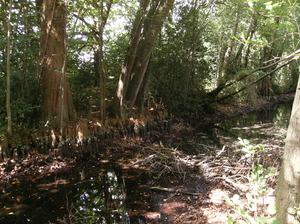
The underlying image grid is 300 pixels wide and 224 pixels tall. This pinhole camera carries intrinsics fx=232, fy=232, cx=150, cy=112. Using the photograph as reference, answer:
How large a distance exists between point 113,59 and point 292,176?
8470 mm

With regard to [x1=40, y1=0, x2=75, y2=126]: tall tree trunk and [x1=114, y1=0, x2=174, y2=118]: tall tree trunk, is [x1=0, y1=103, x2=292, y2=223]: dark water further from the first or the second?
[x1=114, y1=0, x2=174, y2=118]: tall tree trunk

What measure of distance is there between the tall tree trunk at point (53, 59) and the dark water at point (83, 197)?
5.66 ft

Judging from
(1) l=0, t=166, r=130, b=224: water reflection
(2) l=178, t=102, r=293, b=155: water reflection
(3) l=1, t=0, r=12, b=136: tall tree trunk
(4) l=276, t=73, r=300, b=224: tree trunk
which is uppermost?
(3) l=1, t=0, r=12, b=136: tall tree trunk

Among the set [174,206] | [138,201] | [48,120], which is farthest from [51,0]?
[174,206]

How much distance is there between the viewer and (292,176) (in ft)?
5.21

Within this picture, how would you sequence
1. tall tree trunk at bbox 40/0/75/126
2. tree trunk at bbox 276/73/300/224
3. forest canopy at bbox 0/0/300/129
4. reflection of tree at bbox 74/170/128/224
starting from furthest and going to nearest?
tall tree trunk at bbox 40/0/75/126, forest canopy at bbox 0/0/300/129, reflection of tree at bbox 74/170/128/224, tree trunk at bbox 276/73/300/224

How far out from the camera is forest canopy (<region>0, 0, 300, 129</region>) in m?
5.68

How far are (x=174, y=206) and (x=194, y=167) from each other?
163 cm

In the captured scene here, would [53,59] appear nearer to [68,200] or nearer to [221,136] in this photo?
[68,200]

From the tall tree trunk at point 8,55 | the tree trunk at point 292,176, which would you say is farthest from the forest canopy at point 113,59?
the tree trunk at point 292,176

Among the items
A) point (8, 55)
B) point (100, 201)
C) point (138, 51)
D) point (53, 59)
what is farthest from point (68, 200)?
point (138, 51)

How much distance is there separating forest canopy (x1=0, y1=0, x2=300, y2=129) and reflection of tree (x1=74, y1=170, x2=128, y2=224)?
2180 millimetres

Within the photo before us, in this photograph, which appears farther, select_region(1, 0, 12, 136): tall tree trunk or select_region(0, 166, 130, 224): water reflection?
select_region(1, 0, 12, 136): tall tree trunk

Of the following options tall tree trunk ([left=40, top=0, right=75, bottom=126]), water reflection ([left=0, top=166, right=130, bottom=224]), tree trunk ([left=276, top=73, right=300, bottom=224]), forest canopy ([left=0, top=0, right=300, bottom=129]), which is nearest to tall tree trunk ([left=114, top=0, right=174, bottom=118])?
forest canopy ([left=0, top=0, right=300, bottom=129])
